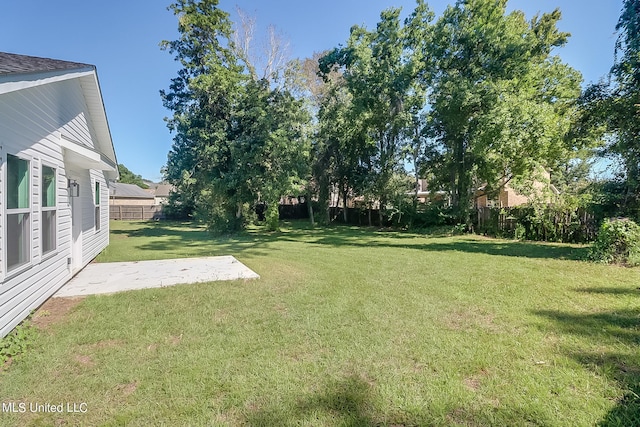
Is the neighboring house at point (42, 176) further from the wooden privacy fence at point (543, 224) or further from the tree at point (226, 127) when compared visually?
the wooden privacy fence at point (543, 224)

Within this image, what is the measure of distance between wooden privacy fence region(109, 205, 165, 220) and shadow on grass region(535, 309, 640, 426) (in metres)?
29.9

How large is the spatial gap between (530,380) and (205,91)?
1514 centimetres

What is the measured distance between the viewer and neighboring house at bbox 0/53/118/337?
3516 millimetres

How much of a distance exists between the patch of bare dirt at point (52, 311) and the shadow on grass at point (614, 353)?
227 inches

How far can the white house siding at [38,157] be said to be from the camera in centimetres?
353

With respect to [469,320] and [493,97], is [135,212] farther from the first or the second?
[469,320]

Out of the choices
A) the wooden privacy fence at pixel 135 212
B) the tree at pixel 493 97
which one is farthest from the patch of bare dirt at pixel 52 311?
the wooden privacy fence at pixel 135 212

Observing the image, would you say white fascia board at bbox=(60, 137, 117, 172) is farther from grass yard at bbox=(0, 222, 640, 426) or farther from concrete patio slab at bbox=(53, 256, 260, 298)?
grass yard at bbox=(0, 222, 640, 426)

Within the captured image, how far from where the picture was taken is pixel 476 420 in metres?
2.16

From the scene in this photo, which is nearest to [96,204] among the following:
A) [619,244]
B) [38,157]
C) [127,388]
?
[38,157]

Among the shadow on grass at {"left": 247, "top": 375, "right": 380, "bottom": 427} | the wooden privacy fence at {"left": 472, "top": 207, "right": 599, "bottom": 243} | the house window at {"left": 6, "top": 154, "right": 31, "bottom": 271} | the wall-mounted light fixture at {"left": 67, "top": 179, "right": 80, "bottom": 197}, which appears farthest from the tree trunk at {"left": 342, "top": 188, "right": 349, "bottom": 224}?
the shadow on grass at {"left": 247, "top": 375, "right": 380, "bottom": 427}

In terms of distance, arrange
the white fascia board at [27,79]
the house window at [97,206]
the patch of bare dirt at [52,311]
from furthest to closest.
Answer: the house window at [97,206], the patch of bare dirt at [52,311], the white fascia board at [27,79]

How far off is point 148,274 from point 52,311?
2139mm

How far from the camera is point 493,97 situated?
13141mm
